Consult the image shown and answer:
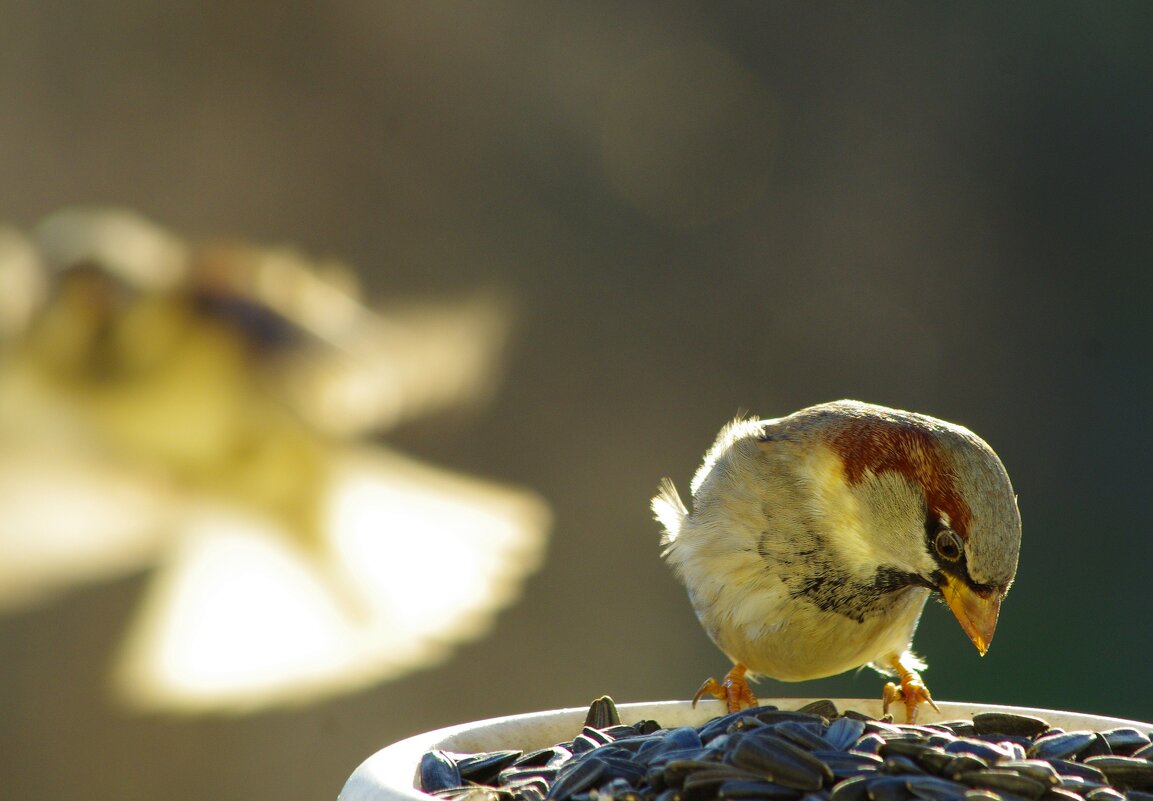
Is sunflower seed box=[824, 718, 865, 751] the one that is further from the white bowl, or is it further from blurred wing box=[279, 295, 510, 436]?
blurred wing box=[279, 295, 510, 436]

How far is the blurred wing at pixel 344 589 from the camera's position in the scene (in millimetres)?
1703

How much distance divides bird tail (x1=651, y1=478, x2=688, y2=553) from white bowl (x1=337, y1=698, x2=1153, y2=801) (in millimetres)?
312

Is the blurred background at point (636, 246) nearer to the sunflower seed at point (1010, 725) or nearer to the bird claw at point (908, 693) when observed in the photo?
the bird claw at point (908, 693)

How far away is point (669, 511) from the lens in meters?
1.20

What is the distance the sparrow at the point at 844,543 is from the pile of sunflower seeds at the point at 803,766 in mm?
188

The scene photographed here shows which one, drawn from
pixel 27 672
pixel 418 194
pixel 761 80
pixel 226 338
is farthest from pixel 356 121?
pixel 27 672

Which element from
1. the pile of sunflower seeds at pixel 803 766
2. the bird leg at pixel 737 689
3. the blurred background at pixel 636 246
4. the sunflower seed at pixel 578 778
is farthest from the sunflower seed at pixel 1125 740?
the blurred background at pixel 636 246

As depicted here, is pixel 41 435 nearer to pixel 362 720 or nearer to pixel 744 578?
pixel 362 720

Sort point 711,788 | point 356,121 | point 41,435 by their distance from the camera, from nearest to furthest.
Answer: point 711,788 → point 41,435 → point 356,121

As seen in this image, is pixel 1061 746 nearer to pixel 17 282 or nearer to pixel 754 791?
pixel 754 791

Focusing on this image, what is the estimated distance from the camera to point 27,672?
154 centimetres

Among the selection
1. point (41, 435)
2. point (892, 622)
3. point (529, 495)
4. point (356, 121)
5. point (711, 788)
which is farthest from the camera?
point (529, 495)

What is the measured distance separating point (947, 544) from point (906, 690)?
21cm

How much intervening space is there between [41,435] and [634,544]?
891 mm
